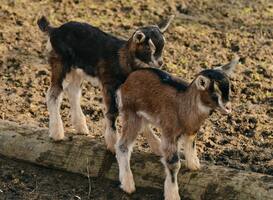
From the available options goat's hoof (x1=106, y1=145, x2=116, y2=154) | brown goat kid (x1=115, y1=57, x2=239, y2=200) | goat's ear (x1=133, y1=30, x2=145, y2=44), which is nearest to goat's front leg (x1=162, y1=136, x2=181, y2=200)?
brown goat kid (x1=115, y1=57, x2=239, y2=200)

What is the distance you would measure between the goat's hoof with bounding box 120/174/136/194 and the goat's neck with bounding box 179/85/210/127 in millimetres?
1010

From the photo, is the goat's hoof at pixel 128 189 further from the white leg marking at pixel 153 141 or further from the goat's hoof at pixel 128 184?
the white leg marking at pixel 153 141

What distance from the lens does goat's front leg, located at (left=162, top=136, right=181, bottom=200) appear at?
27.9ft

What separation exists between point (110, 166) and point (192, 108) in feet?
4.78

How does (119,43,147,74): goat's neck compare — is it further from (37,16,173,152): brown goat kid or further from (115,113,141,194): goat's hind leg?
(115,113,141,194): goat's hind leg

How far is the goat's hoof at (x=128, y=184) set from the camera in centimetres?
887

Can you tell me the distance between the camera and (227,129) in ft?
36.1

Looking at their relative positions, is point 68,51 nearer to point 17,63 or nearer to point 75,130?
point 75,130

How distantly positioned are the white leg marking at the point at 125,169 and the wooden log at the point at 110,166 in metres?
0.13

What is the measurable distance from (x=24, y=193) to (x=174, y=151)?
1.96m

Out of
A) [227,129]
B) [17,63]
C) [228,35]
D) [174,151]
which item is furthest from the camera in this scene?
[228,35]

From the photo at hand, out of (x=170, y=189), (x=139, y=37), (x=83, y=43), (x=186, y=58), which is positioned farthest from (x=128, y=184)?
(x=186, y=58)

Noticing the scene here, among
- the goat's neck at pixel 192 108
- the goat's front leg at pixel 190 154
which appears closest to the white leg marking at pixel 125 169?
the goat's front leg at pixel 190 154

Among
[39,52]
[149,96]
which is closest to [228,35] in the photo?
Result: [39,52]
